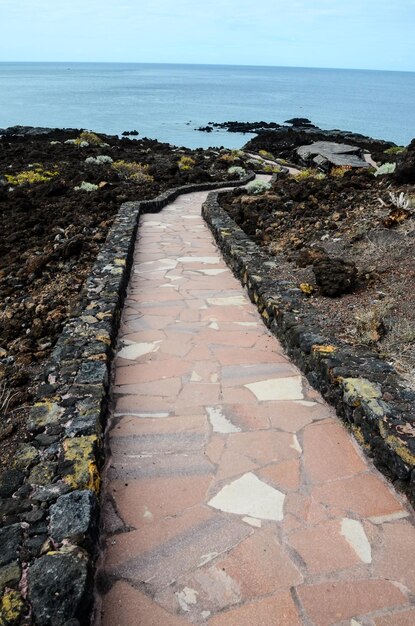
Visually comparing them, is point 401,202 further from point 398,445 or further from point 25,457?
point 25,457

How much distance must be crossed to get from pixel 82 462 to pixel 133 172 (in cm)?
1445

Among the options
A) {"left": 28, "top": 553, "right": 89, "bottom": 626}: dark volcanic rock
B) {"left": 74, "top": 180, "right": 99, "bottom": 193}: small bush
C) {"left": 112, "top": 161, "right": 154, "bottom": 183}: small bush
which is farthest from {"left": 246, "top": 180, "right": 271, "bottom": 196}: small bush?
{"left": 28, "top": 553, "right": 89, "bottom": 626}: dark volcanic rock

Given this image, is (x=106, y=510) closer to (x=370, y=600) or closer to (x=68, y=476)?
(x=68, y=476)

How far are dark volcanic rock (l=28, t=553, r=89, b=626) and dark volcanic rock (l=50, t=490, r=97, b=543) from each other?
0.13 metres

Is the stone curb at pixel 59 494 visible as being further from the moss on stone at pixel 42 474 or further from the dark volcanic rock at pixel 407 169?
the dark volcanic rock at pixel 407 169

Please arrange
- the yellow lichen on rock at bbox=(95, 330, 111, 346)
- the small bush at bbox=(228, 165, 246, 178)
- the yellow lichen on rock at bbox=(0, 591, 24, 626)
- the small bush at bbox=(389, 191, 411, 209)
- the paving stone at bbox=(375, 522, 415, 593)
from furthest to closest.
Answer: the small bush at bbox=(228, 165, 246, 178) → the small bush at bbox=(389, 191, 411, 209) → the yellow lichen on rock at bbox=(95, 330, 111, 346) → the paving stone at bbox=(375, 522, 415, 593) → the yellow lichen on rock at bbox=(0, 591, 24, 626)

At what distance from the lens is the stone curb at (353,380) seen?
3041mm

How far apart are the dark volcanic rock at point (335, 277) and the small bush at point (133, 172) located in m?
9.86

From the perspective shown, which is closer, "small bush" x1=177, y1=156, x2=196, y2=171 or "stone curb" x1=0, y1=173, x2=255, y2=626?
"stone curb" x1=0, y1=173, x2=255, y2=626

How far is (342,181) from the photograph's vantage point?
11.1 m

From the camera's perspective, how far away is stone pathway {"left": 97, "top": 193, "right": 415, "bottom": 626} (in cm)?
237

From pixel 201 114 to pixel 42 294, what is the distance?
61.2 m

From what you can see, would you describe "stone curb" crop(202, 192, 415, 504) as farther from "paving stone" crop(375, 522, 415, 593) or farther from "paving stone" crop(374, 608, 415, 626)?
"paving stone" crop(374, 608, 415, 626)

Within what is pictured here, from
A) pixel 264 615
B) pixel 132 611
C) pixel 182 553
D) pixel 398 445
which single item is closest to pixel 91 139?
pixel 398 445
